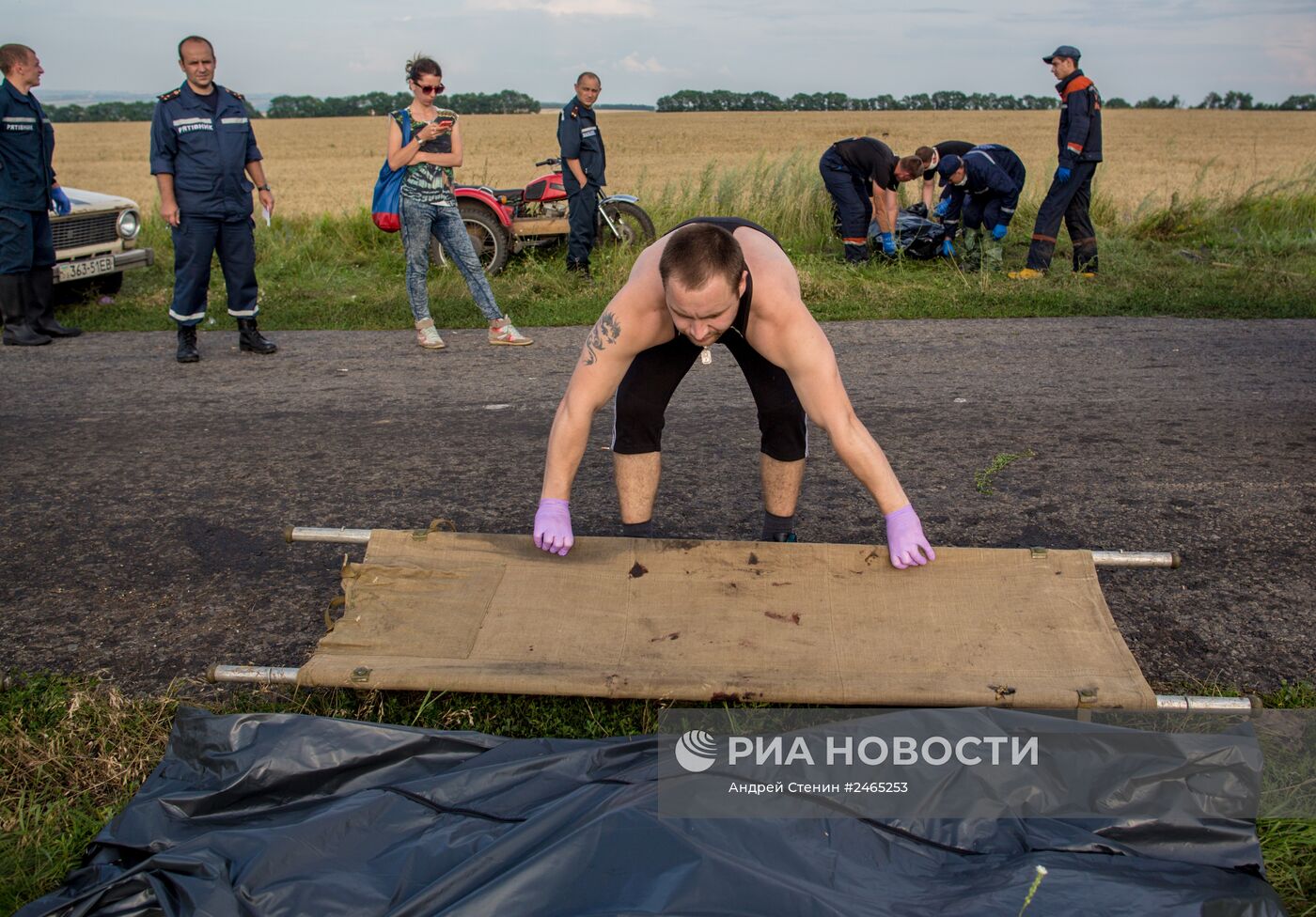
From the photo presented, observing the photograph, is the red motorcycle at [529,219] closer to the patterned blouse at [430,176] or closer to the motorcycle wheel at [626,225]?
the motorcycle wheel at [626,225]

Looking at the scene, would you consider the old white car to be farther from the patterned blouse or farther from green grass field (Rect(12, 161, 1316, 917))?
the patterned blouse

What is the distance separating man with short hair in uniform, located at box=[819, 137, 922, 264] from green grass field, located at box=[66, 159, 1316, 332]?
0.34 m

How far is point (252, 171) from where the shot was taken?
7176 mm

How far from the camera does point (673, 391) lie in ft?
11.1

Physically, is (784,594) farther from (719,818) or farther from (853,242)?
(853,242)

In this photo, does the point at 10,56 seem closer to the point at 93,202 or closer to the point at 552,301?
the point at 93,202

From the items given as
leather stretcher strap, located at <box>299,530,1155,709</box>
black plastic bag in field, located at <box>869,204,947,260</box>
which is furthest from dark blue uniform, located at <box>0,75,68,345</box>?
black plastic bag in field, located at <box>869,204,947,260</box>

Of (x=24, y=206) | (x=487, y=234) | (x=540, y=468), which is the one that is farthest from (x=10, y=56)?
(x=540, y=468)

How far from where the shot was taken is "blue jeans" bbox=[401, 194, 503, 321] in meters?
7.26

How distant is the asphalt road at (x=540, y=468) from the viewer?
3564 mm

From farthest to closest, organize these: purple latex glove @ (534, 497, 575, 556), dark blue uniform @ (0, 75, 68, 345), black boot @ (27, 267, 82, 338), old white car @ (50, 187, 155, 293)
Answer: old white car @ (50, 187, 155, 293)
black boot @ (27, 267, 82, 338)
dark blue uniform @ (0, 75, 68, 345)
purple latex glove @ (534, 497, 575, 556)

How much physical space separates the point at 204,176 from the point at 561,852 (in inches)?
239

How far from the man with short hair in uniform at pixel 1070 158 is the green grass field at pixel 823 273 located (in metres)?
0.31

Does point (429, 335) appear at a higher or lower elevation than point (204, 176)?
lower
